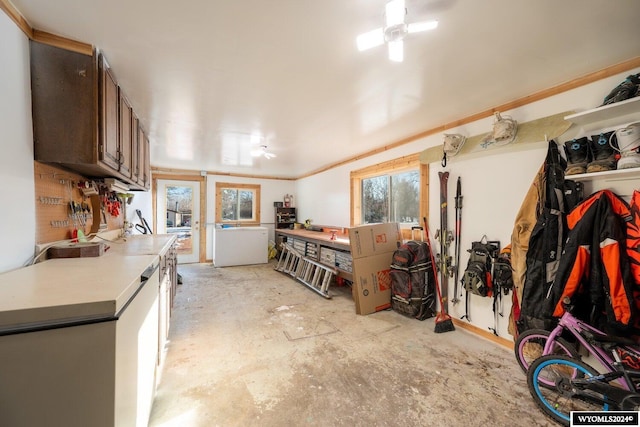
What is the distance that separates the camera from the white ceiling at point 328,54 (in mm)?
1314

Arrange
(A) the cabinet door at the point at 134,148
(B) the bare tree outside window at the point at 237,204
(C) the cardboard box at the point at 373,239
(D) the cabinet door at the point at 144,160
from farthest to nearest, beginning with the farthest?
(B) the bare tree outside window at the point at 237,204
(C) the cardboard box at the point at 373,239
(D) the cabinet door at the point at 144,160
(A) the cabinet door at the point at 134,148

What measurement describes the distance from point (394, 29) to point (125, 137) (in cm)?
230

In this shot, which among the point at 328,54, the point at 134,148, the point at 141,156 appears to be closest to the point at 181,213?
the point at 141,156

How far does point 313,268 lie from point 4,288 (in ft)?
11.9

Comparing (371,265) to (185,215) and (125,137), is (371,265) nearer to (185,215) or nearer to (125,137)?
(125,137)

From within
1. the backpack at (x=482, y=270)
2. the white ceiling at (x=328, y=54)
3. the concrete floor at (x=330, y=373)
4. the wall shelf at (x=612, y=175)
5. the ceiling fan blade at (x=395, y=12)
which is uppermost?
the white ceiling at (x=328, y=54)

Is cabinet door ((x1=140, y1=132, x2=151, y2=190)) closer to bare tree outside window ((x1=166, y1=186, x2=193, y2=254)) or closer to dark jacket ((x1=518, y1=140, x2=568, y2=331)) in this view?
bare tree outside window ((x1=166, y1=186, x2=193, y2=254))

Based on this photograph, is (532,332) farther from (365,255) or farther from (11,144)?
(11,144)

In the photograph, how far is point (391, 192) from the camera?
3945 millimetres

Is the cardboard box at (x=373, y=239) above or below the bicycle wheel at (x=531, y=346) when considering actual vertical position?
above

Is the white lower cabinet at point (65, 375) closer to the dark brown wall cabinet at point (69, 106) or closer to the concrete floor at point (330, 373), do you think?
the concrete floor at point (330, 373)

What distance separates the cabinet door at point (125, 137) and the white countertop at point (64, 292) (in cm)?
105

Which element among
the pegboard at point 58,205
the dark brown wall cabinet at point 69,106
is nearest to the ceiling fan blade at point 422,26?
the dark brown wall cabinet at point 69,106

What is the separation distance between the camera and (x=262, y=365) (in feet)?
6.89
